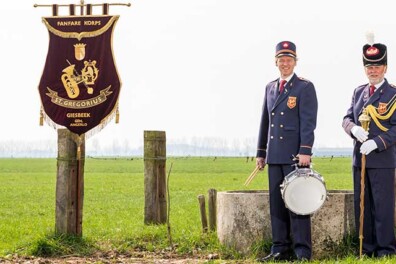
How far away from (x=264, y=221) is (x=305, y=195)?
37.4 inches

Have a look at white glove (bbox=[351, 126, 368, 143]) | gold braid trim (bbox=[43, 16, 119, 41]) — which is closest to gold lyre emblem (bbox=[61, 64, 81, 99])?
gold braid trim (bbox=[43, 16, 119, 41])

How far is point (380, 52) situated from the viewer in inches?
372

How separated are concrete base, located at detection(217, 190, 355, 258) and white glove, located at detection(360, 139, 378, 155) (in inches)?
31.9

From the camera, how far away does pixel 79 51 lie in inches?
441

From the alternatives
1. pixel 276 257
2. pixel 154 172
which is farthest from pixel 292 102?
pixel 154 172

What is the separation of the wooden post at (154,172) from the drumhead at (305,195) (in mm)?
3834

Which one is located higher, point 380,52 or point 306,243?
point 380,52

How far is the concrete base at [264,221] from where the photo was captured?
387 inches

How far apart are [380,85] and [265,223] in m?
2.21

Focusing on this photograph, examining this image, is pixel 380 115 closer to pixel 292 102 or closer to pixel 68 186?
pixel 292 102

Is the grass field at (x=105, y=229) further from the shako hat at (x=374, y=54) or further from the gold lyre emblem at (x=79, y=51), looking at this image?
the shako hat at (x=374, y=54)

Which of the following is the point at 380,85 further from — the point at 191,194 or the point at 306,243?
the point at 191,194

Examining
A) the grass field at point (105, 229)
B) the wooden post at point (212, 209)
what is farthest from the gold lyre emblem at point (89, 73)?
the wooden post at point (212, 209)

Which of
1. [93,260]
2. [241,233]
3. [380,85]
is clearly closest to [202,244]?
[241,233]
